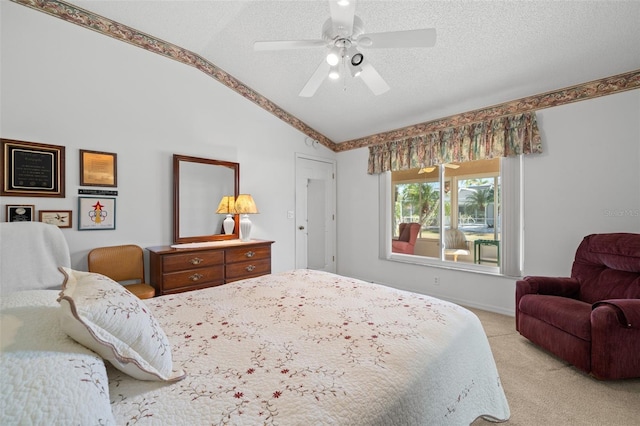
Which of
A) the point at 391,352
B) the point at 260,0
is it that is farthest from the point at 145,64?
the point at 391,352

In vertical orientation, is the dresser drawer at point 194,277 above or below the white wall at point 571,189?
below

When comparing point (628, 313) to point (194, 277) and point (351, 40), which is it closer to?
point (351, 40)

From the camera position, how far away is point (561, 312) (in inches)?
85.9

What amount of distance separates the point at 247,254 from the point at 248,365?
2.36 meters

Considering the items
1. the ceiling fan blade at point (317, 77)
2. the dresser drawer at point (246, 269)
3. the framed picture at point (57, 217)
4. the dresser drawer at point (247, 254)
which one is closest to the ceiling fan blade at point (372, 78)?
the ceiling fan blade at point (317, 77)

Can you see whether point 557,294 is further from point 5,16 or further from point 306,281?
point 5,16

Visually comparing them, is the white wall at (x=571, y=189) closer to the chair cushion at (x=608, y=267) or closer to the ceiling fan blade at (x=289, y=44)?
the chair cushion at (x=608, y=267)

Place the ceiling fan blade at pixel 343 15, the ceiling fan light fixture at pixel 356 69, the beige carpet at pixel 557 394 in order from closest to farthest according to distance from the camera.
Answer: the ceiling fan blade at pixel 343 15, the beige carpet at pixel 557 394, the ceiling fan light fixture at pixel 356 69

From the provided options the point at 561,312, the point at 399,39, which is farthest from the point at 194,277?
the point at 561,312

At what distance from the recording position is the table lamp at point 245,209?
3.41m

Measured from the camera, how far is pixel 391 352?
108 cm

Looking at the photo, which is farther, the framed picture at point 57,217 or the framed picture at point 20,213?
the framed picture at point 57,217

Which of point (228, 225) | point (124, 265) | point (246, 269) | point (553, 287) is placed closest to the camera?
point (553, 287)

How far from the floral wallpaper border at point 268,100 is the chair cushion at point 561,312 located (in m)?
2.05
